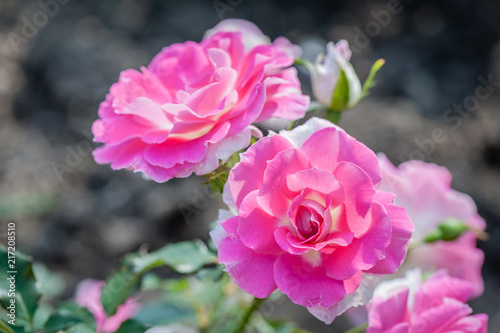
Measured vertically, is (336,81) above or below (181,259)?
above

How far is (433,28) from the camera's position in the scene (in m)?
2.39

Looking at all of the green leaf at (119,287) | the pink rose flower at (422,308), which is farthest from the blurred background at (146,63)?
the pink rose flower at (422,308)

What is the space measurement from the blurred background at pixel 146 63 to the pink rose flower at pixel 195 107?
3.15 ft

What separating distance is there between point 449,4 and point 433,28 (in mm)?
159

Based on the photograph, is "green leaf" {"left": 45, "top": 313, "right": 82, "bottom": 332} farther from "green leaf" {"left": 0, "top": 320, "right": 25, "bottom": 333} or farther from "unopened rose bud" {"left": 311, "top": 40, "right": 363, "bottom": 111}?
"unopened rose bud" {"left": 311, "top": 40, "right": 363, "bottom": 111}

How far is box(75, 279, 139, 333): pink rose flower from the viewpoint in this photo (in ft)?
2.74

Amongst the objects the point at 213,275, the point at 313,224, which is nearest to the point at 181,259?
the point at 213,275

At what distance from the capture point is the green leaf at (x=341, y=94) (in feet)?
2.26

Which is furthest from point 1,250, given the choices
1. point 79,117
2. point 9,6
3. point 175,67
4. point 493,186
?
point 9,6

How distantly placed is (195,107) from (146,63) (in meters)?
1.72

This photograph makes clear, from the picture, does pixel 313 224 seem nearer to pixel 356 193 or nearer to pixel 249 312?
pixel 356 193

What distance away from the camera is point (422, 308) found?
0.60m

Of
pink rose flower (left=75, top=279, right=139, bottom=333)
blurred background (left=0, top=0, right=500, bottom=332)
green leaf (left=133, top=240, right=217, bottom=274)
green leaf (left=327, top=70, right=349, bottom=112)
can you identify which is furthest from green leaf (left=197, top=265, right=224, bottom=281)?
blurred background (left=0, top=0, right=500, bottom=332)

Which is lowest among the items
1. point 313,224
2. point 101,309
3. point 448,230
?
point 101,309
